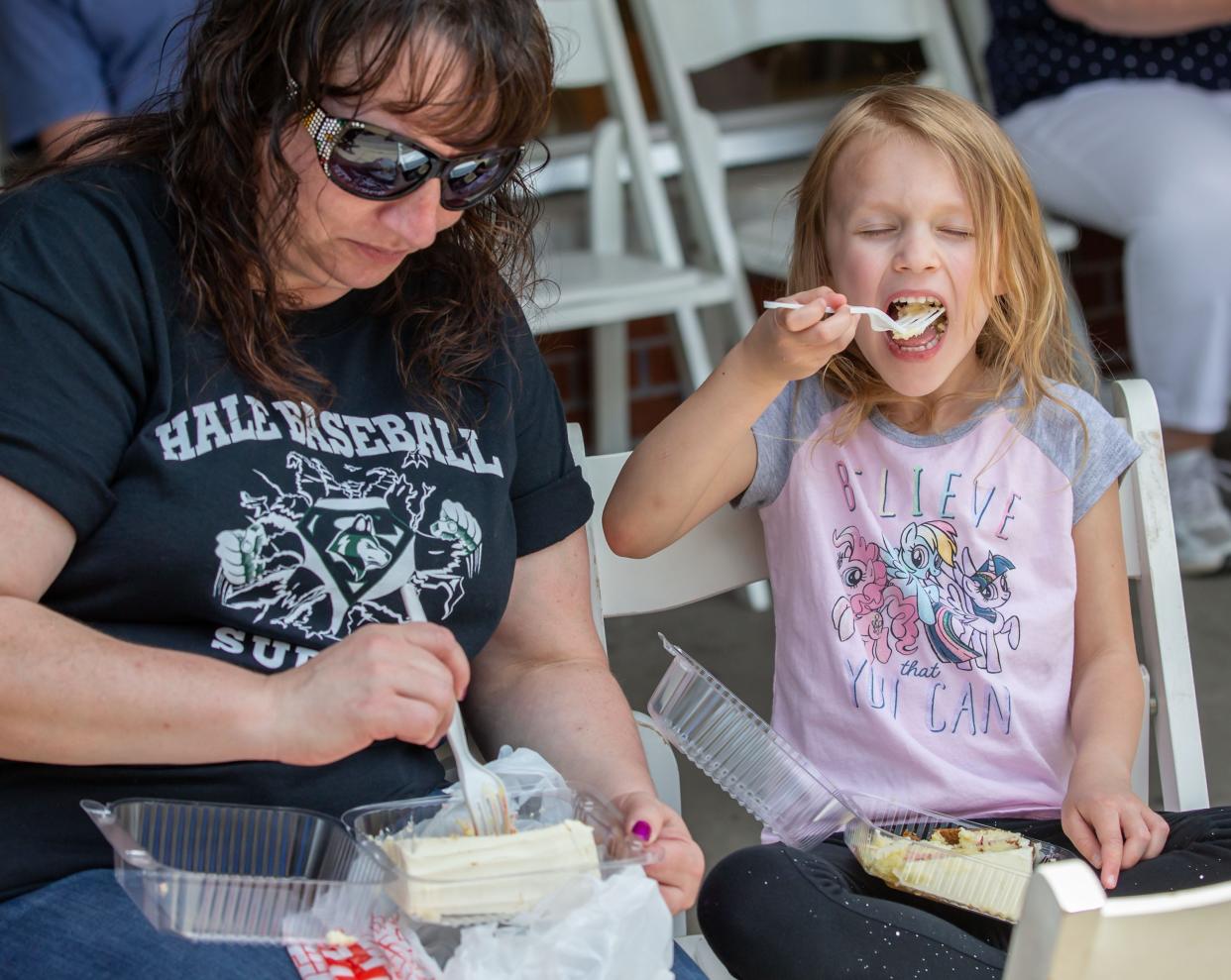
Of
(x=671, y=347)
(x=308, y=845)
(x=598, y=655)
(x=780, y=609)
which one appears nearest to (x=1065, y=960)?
(x=308, y=845)

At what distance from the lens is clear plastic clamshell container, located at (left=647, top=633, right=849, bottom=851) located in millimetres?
1524

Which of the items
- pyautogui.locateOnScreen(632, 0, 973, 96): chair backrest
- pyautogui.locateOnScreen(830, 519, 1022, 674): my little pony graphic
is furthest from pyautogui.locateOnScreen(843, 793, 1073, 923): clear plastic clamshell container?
pyautogui.locateOnScreen(632, 0, 973, 96): chair backrest

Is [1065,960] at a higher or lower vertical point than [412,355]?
lower

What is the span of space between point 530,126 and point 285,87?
0.21 m

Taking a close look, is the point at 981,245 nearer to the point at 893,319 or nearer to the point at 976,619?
the point at 893,319

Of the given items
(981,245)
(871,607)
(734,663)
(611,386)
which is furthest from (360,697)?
(611,386)

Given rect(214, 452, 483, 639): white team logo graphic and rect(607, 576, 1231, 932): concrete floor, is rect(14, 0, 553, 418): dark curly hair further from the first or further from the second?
rect(607, 576, 1231, 932): concrete floor

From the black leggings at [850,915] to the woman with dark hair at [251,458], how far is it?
0.15 meters

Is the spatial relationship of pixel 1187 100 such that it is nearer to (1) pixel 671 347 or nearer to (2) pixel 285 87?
(1) pixel 671 347

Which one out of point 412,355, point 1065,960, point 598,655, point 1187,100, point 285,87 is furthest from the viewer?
point 1187,100

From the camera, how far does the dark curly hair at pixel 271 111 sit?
1235 mm

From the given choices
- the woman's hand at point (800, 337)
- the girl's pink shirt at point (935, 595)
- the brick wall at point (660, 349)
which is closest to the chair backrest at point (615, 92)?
the brick wall at point (660, 349)

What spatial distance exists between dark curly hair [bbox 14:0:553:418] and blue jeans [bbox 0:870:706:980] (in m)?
0.44

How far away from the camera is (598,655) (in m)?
1.58
